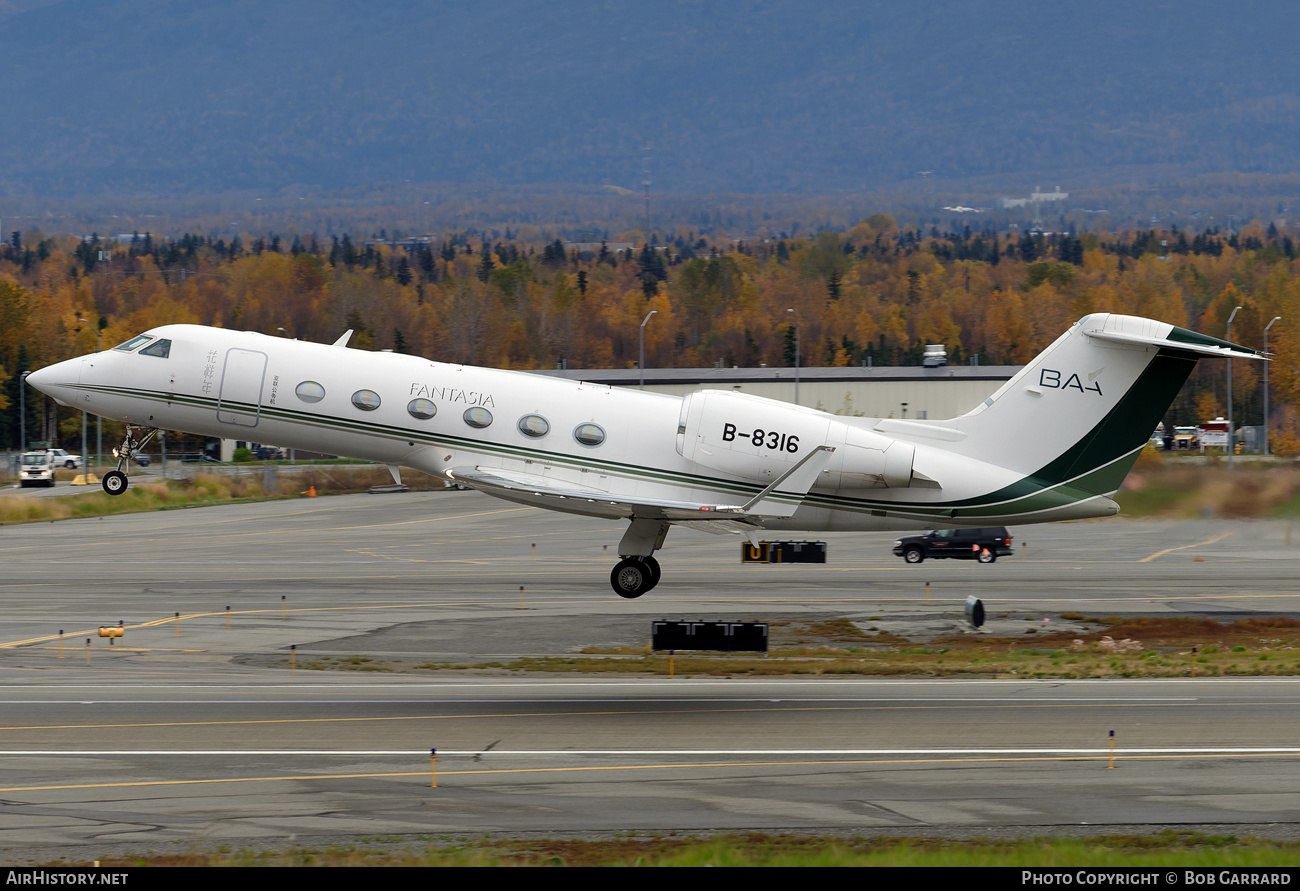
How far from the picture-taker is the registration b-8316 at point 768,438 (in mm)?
29422

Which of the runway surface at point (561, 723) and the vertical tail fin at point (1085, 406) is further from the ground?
the vertical tail fin at point (1085, 406)

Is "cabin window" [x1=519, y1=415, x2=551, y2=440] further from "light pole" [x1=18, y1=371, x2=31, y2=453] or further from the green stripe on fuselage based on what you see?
"light pole" [x1=18, y1=371, x2=31, y2=453]

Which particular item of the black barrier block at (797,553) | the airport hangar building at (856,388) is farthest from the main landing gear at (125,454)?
the airport hangar building at (856,388)

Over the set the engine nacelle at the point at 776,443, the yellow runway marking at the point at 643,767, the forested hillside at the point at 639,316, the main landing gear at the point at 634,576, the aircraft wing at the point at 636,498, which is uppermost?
the forested hillside at the point at 639,316

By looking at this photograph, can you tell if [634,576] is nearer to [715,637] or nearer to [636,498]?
[636,498]

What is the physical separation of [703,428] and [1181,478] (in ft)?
64.7

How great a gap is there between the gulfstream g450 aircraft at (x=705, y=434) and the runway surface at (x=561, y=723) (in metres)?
4.12

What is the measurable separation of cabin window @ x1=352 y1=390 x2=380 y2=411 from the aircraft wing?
2.11m

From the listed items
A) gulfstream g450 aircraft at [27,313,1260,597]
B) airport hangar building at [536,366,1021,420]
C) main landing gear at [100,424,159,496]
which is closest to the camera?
gulfstream g450 aircraft at [27,313,1260,597]

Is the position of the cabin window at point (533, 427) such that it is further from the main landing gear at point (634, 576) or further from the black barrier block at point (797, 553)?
the black barrier block at point (797, 553)

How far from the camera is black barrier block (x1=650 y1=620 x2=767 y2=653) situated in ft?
120

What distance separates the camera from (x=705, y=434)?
29797mm

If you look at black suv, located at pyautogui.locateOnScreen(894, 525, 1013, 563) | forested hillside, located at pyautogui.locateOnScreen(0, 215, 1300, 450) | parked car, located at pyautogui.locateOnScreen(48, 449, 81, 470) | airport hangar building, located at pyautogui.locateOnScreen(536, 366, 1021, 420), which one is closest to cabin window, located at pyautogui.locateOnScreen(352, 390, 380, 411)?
black suv, located at pyautogui.locateOnScreen(894, 525, 1013, 563)

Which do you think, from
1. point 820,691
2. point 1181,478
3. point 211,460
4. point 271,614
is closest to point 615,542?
point 271,614
